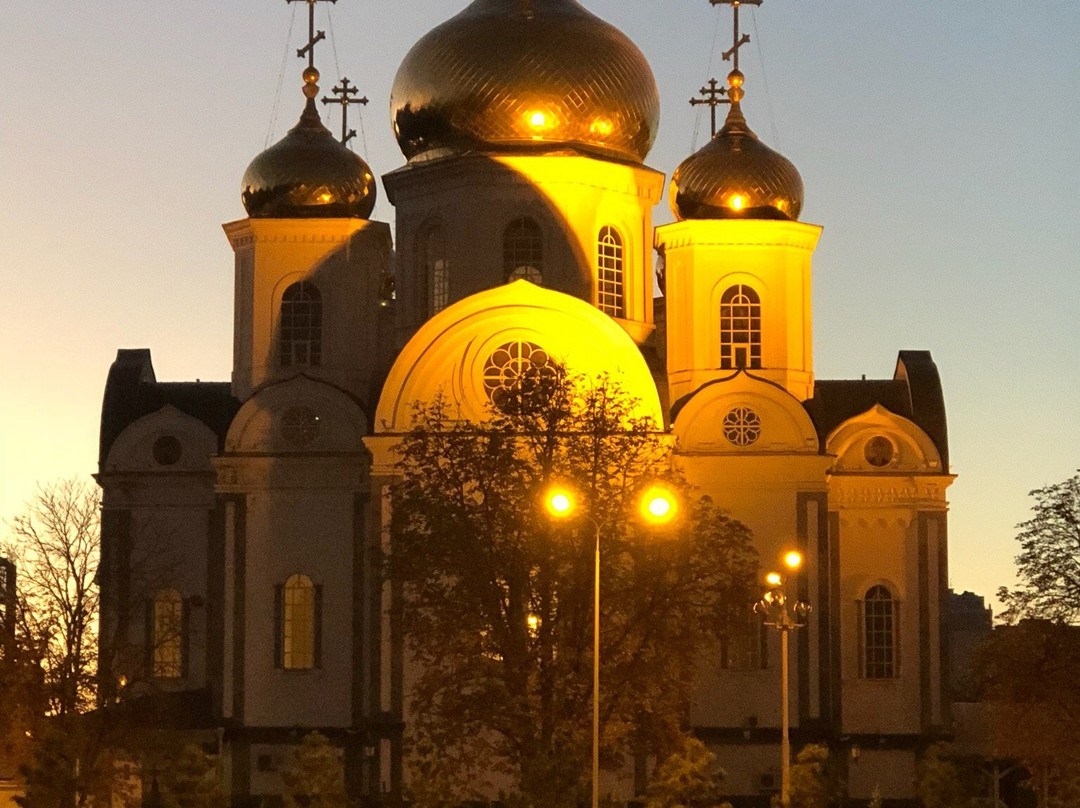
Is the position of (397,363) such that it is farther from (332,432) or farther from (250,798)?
(250,798)

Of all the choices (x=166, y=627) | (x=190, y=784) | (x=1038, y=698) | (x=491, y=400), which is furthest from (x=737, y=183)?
(x=190, y=784)

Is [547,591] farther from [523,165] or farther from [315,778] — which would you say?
[523,165]

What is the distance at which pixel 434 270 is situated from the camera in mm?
50375

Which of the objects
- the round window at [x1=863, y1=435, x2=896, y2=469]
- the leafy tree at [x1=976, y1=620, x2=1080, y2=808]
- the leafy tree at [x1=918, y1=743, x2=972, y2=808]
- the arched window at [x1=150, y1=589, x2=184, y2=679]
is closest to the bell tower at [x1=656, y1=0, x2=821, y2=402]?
the round window at [x1=863, y1=435, x2=896, y2=469]

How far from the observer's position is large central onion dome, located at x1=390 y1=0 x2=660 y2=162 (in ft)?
163

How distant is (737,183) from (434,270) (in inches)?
214

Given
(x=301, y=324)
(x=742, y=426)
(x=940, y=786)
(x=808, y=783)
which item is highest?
(x=301, y=324)

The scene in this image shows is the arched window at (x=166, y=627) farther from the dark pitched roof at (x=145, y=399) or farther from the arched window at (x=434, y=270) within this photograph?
the arched window at (x=434, y=270)

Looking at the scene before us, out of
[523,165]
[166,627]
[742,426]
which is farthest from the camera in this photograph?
[523,165]

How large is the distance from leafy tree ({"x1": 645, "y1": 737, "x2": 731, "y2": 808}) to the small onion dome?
47.1 ft

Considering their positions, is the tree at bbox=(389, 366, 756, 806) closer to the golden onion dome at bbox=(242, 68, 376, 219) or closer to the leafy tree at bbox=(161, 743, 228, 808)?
the leafy tree at bbox=(161, 743, 228, 808)

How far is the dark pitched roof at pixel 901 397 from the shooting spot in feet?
164

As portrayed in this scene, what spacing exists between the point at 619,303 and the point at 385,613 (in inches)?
307

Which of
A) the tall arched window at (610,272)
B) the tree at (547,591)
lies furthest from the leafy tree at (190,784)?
the tall arched window at (610,272)
